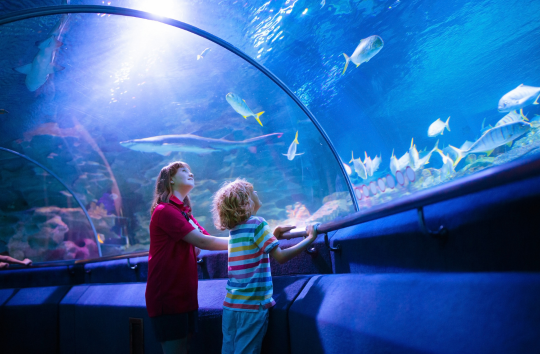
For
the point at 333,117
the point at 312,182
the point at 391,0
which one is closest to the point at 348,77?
the point at 333,117

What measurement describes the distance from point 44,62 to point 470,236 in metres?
6.12

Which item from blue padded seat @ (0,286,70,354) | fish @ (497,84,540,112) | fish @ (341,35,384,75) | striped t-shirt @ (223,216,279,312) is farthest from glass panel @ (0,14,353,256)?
fish @ (497,84,540,112)

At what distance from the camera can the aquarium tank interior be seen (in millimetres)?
5082

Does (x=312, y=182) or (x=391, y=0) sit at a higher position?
(x=391, y=0)

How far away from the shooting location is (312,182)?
17734 millimetres

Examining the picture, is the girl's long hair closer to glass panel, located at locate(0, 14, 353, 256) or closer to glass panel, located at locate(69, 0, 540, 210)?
glass panel, located at locate(69, 0, 540, 210)

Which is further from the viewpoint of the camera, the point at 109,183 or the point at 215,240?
the point at 109,183

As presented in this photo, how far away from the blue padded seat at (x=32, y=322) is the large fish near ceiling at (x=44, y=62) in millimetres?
3511

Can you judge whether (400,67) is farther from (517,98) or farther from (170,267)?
(170,267)

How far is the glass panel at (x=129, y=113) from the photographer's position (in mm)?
4926

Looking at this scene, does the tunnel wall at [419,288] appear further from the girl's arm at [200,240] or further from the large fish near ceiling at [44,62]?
the large fish near ceiling at [44,62]

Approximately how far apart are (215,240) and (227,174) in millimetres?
12984

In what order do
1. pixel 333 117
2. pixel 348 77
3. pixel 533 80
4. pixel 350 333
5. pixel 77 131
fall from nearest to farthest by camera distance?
pixel 350 333 → pixel 77 131 → pixel 348 77 → pixel 333 117 → pixel 533 80

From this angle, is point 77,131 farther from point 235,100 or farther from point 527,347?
point 527,347
